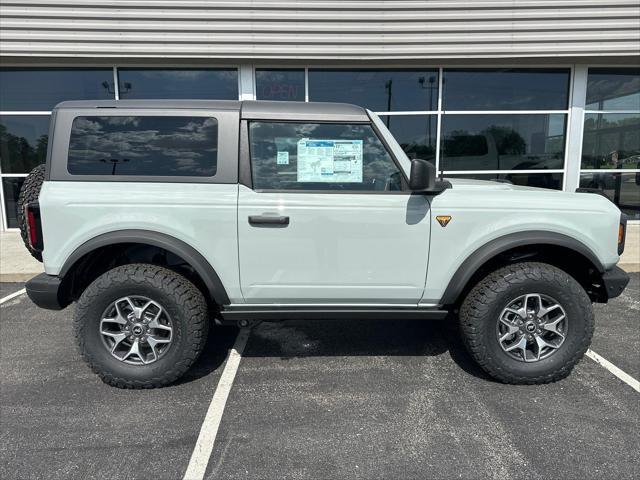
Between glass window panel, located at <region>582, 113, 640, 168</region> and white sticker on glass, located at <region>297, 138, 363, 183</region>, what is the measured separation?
7890 mm

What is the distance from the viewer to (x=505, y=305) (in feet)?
9.70

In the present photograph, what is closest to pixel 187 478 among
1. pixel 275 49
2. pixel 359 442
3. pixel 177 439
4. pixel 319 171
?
pixel 177 439

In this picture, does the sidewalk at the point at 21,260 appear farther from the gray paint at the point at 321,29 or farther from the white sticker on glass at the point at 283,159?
the white sticker on glass at the point at 283,159

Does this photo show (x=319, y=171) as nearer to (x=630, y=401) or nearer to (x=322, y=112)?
(x=322, y=112)

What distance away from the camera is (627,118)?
8.79 metres

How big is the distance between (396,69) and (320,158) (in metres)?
6.23

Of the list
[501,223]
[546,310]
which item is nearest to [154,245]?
[501,223]

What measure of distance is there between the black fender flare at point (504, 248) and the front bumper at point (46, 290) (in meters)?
2.71

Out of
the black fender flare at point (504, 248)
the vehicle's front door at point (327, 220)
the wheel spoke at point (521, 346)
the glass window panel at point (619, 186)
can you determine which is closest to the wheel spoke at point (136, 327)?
the vehicle's front door at point (327, 220)

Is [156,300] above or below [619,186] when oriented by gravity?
below

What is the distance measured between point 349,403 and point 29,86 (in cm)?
909

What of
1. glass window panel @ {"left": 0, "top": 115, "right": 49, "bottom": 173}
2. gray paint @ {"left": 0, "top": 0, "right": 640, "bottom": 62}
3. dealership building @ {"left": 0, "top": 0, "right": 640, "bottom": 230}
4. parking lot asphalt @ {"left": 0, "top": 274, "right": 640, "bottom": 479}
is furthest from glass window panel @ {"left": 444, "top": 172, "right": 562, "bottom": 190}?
glass window panel @ {"left": 0, "top": 115, "right": 49, "bottom": 173}

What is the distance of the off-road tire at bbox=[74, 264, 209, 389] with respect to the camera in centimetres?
287

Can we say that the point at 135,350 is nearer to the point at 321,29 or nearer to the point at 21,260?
the point at 21,260
